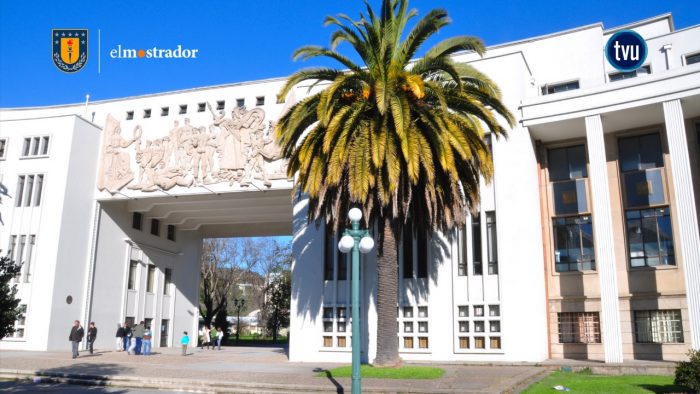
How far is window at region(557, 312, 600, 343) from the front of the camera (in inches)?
981

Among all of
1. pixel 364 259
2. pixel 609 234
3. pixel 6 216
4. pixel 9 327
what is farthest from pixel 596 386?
pixel 6 216

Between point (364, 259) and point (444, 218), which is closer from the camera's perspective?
point (444, 218)

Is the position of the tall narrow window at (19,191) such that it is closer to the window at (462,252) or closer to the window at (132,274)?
the window at (132,274)

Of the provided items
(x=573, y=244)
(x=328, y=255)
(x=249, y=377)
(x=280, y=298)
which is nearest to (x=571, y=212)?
(x=573, y=244)

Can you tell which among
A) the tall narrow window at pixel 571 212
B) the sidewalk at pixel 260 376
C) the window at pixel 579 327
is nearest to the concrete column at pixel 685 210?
the sidewalk at pixel 260 376

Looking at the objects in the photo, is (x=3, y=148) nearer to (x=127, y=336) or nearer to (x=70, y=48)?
(x=70, y=48)

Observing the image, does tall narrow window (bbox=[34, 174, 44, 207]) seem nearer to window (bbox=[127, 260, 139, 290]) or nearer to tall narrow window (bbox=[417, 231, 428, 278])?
window (bbox=[127, 260, 139, 290])

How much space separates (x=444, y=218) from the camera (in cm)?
2039

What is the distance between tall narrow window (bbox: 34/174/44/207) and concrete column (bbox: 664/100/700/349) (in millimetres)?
31644

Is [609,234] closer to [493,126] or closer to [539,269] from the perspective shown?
[539,269]

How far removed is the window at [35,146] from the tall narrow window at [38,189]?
4.52ft

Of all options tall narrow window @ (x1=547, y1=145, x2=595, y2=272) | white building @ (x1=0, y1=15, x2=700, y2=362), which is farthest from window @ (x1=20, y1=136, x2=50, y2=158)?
tall narrow window @ (x1=547, y1=145, x2=595, y2=272)

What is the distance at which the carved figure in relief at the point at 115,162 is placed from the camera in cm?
3403

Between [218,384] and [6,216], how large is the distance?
22655 mm
